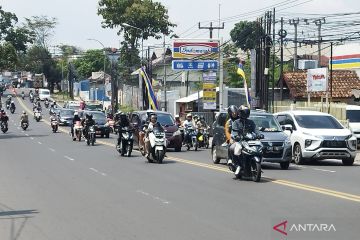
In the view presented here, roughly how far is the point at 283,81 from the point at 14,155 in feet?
95.3

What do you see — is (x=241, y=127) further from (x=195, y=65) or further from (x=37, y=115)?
(x=37, y=115)

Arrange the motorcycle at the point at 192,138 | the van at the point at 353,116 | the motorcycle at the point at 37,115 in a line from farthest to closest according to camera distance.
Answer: the motorcycle at the point at 37,115
the van at the point at 353,116
the motorcycle at the point at 192,138

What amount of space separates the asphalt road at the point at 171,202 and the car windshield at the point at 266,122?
133cm

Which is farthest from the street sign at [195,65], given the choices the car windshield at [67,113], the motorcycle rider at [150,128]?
the motorcycle rider at [150,128]

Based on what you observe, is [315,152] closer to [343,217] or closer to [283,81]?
[343,217]

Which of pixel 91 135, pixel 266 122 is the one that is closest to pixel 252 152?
pixel 266 122

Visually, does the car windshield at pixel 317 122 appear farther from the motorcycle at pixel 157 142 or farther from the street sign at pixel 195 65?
the street sign at pixel 195 65

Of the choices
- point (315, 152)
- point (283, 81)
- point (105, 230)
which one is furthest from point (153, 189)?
point (283, 81)

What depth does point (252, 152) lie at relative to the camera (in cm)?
1580

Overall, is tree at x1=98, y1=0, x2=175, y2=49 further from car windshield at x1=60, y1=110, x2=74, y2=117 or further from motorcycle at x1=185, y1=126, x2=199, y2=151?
motorcycle at x1=185, y1=126, x2=199, y2=151

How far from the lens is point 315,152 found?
2214 centimetres

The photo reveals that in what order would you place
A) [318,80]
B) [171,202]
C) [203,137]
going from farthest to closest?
[318,80]
[203,137]
[171,202]

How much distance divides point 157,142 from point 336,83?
31.0m

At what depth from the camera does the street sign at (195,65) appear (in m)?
55.9
